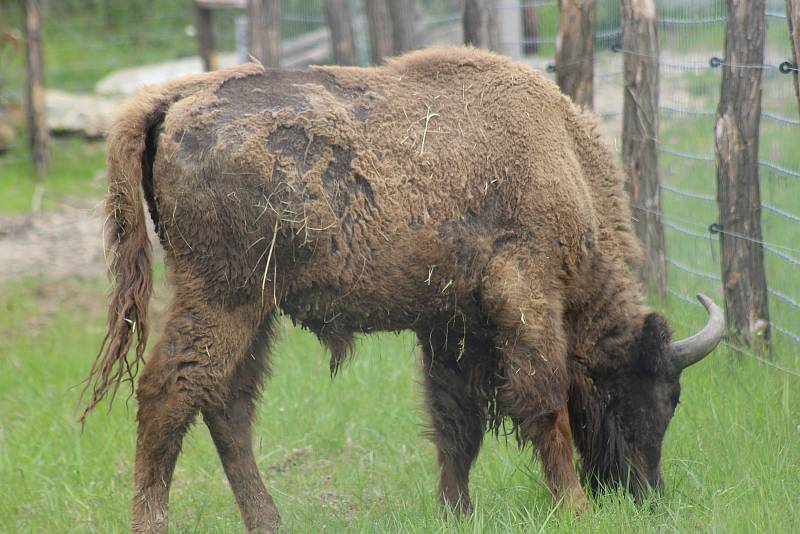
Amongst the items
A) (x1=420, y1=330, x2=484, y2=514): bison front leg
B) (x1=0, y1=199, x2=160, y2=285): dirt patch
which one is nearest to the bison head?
(x1=420, y1=330, x2=484, y2=514): bison front leg

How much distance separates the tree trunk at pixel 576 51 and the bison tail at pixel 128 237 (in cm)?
308

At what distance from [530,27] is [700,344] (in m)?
6.05

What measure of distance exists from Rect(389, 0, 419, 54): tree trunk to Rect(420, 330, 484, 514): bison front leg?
5052 mm

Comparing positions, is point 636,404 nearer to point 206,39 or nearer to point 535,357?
point 535,357

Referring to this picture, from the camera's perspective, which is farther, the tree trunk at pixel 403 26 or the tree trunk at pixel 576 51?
the tree trunk at pixel 403 26

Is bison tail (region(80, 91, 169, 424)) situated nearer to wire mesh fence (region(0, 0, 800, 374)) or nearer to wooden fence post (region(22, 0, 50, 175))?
wire mesh fence (region(0, 0, 800, 374))

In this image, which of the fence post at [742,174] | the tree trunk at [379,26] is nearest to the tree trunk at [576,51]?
the fence post at [742,174]

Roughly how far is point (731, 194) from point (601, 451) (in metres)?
1.86

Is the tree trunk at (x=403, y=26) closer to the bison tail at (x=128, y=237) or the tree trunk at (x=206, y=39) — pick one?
the tree trunk at (x=206, y=39)

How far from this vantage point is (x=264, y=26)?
30.9ft

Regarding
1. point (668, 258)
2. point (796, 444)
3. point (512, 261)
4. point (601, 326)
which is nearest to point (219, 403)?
point (512, 261)

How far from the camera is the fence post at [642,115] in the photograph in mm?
6438

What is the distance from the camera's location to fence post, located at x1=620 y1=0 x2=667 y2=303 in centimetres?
644

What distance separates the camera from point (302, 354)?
284 inches
